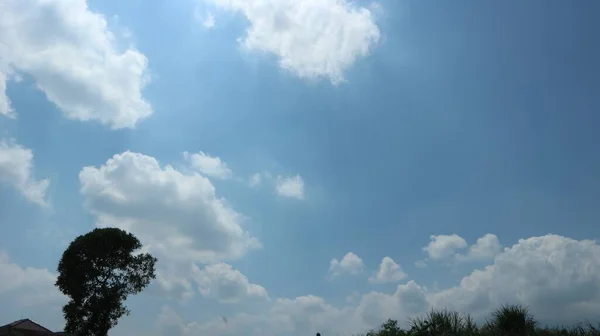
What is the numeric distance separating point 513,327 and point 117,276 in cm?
3033

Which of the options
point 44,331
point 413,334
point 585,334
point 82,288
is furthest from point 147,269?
point 585,334

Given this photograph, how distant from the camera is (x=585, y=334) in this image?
620 inches

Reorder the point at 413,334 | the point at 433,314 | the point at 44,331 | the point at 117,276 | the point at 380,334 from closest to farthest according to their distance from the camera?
the point at 413,334 → the point at 433,314 → the point at 380,334 → the point at 117,276 → the point at 44,331

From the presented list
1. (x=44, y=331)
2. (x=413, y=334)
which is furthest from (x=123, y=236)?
(x=413, y=334)

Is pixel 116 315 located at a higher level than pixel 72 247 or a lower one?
lower

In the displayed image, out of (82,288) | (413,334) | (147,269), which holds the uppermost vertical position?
(147,269)

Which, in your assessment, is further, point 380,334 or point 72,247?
point 72,247

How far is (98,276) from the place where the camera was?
3578cm

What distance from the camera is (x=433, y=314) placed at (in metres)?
16.4

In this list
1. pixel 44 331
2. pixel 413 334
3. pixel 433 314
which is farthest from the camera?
pixel 44 331

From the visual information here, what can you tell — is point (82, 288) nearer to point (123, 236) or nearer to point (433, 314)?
point (123, 236)

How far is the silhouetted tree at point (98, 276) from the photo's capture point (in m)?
34.2

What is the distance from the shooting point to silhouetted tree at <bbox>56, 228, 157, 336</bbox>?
3425 centimetres

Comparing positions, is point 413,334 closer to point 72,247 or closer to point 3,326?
point 72,247
